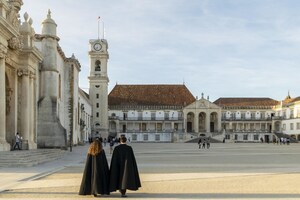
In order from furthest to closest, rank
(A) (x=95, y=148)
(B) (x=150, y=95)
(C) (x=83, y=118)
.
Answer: (B) (x=150, y=95) → (C) (x=83, y=118) → (A) (x=95, y=148)

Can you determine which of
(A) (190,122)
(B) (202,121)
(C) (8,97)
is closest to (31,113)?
(C) (8,97)

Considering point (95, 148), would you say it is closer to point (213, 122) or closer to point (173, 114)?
point (173, 114)

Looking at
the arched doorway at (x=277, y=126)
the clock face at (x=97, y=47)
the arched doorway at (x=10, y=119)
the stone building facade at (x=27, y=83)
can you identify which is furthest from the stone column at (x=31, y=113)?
the arched doorway at (x=277, y=126)

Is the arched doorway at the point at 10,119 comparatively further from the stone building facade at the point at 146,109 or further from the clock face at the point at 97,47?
the stone building facade at the point at 146,109

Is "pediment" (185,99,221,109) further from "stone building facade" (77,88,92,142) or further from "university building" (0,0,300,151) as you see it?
"stone building facade" (77,88,92,142)

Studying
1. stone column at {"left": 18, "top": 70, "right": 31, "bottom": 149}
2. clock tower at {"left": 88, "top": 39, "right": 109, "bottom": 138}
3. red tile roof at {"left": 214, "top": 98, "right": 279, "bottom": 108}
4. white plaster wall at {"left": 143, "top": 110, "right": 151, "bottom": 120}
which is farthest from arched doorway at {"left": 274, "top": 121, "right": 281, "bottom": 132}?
stone column at {"left": 18, "top": 70, "right": 31, "bottom": 149}

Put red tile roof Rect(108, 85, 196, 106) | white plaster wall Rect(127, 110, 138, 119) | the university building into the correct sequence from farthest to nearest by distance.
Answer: red tile roof Rect(108, 85, 196, 106) < white plaster wall Rect(127, 110, 138, 119) < the university building

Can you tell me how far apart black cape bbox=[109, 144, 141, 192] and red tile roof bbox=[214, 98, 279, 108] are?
10879cm

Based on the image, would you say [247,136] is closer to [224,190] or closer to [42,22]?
[42,22]

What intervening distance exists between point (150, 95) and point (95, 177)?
348 feet

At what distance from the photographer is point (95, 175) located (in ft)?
36.2

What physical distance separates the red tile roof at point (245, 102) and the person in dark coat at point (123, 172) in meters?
109

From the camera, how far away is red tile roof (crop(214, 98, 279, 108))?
118875 mm

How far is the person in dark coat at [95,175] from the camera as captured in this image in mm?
11039
